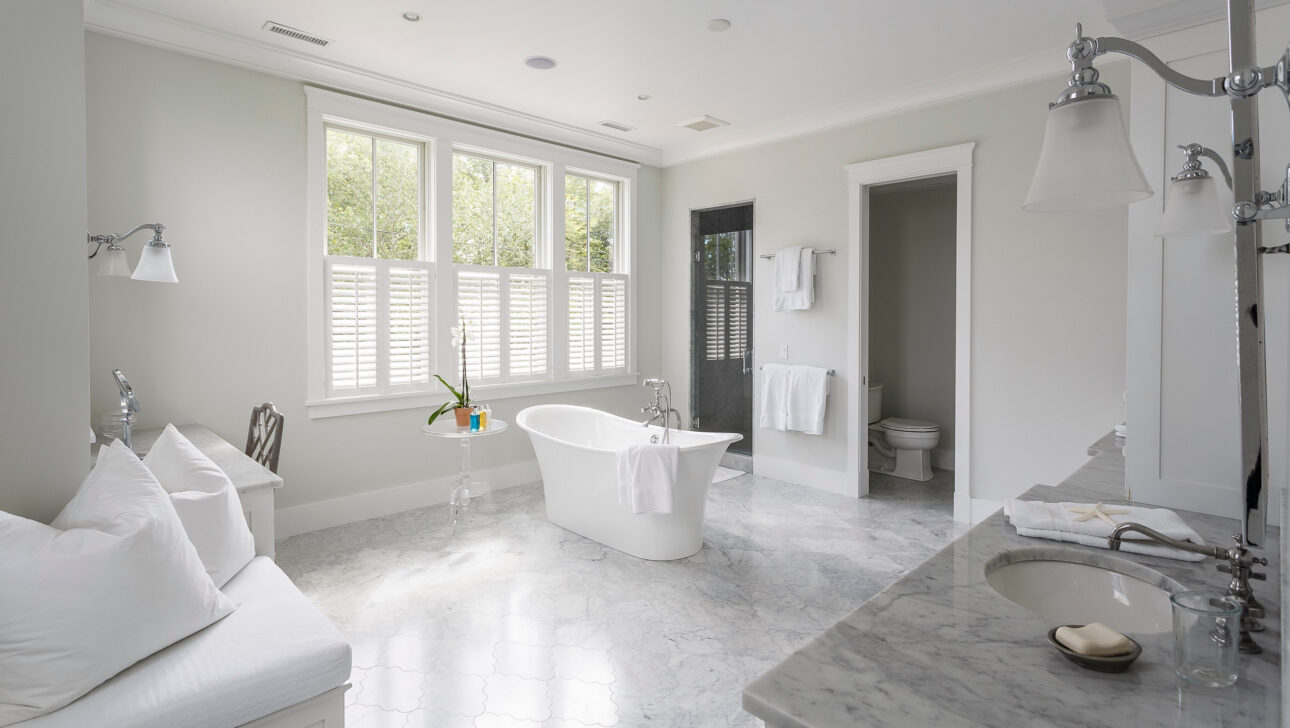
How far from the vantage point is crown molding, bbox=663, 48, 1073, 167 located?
3666mm

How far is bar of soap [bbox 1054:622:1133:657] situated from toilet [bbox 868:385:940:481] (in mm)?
4450

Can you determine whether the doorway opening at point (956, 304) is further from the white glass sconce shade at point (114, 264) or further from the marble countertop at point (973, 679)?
the white glass sconce shade at point (114, 264)

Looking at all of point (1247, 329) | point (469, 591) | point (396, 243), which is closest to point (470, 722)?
point (469, 591)

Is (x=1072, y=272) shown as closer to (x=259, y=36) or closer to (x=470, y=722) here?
(x=470, y=722)

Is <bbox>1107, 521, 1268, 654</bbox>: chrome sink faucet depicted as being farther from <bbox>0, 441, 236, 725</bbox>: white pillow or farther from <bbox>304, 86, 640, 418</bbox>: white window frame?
<bbox>304, 86, 640, 418</bbox>: white window frame

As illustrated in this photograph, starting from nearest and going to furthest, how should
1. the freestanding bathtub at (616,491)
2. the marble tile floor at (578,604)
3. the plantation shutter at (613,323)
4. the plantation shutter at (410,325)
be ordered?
the marble tile floor at (578,604), the freestanding bathtub at (616,491), the plantation shutter at (410,325), the plantation shutter at (613,323)

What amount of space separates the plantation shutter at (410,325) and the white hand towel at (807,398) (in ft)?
8.81

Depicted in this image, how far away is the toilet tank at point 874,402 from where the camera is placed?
562 cm

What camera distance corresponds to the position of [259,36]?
3.41 m

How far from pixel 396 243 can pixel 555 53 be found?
5.43 feet

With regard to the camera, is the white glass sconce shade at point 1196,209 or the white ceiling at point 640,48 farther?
the white ceiling at point 640,48

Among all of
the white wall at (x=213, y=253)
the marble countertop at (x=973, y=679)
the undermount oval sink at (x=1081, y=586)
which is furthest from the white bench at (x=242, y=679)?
the white wall at (x=213, y=253)

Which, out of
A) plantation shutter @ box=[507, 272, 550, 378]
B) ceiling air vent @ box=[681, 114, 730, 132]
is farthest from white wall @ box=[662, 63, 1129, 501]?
plantation shutter @ box=[507, 272, 550, 378]

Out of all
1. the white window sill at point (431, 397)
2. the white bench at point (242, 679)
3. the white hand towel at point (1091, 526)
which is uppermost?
the white window sill at point (431, 397)
